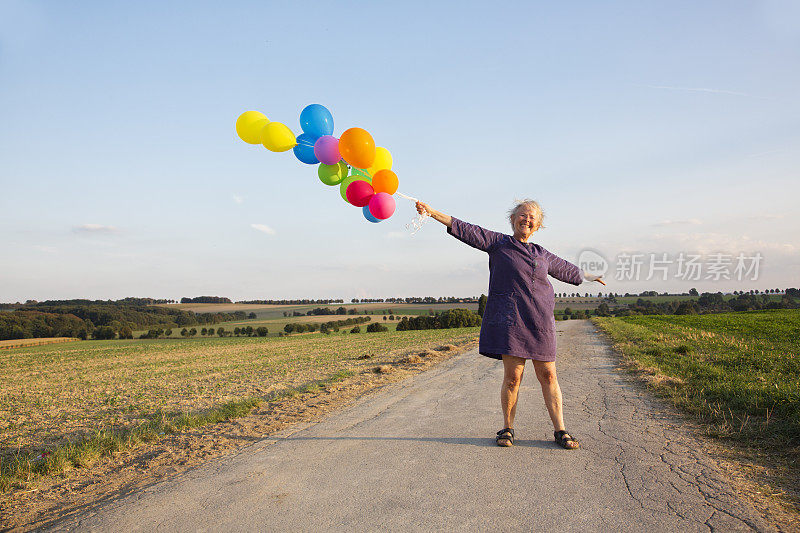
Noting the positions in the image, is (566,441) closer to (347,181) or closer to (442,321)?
(347,181)

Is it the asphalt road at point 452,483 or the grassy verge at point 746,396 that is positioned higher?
the grassy verge at point 746,396

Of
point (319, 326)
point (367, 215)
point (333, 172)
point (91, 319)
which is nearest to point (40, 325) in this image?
point (91, 319)

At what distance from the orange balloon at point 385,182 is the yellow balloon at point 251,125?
2.04 m

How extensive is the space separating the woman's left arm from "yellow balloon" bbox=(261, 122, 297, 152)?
385 cm

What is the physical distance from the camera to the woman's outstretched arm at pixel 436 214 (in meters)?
4.42

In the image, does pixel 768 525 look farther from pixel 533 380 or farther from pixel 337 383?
pixel 337 383

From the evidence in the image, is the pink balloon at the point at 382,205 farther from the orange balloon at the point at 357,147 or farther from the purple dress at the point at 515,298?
the purple dress at the point at 515,298

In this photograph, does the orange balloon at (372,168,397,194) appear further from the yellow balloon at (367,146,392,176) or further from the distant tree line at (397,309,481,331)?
the distant tree line at (397,309,481,331)

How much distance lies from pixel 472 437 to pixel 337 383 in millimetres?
5163

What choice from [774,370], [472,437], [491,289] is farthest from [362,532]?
[774,370]

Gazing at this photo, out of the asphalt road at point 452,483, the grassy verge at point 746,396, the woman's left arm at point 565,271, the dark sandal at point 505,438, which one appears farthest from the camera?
the woman's left arm at point 565,271

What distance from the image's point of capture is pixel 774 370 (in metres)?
7.25

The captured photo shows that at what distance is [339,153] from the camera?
6016 mm

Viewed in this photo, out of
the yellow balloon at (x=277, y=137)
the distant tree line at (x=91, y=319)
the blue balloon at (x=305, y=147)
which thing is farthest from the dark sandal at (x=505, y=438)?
the distant tree line at (x=91, y=319)
